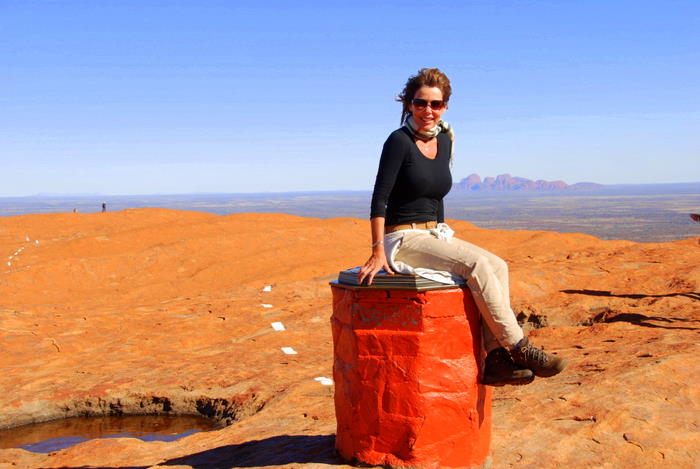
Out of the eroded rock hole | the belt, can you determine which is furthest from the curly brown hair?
the eroded rock hole

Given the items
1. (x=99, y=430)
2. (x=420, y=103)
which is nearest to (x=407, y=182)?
(x=420, y=103)

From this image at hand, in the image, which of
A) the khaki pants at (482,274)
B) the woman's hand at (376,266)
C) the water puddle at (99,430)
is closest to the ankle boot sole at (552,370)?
the khaki pants at (482,274)

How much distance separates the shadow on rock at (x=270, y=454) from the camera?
4426 millimetres

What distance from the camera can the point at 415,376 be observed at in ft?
12.6

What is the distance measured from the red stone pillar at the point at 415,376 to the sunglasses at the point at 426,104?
1.13m

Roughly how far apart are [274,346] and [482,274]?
6110 millimetres

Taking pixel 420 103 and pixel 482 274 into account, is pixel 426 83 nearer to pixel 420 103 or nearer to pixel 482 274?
pixel 420 103

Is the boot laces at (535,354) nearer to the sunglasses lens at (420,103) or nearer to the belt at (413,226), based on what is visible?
the belt at (413,226)

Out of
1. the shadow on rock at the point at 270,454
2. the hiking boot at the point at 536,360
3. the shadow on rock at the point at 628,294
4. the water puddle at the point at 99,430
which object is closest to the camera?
the hiking boot at the point at 536,360

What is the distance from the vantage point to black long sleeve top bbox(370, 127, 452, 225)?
3.94 m

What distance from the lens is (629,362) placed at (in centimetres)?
625

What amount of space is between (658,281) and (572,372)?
5.34 m

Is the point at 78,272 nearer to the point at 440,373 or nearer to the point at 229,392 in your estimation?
the point at 229,392

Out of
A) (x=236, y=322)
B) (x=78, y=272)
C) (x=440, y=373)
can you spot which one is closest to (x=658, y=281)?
(x=236, y=322)
